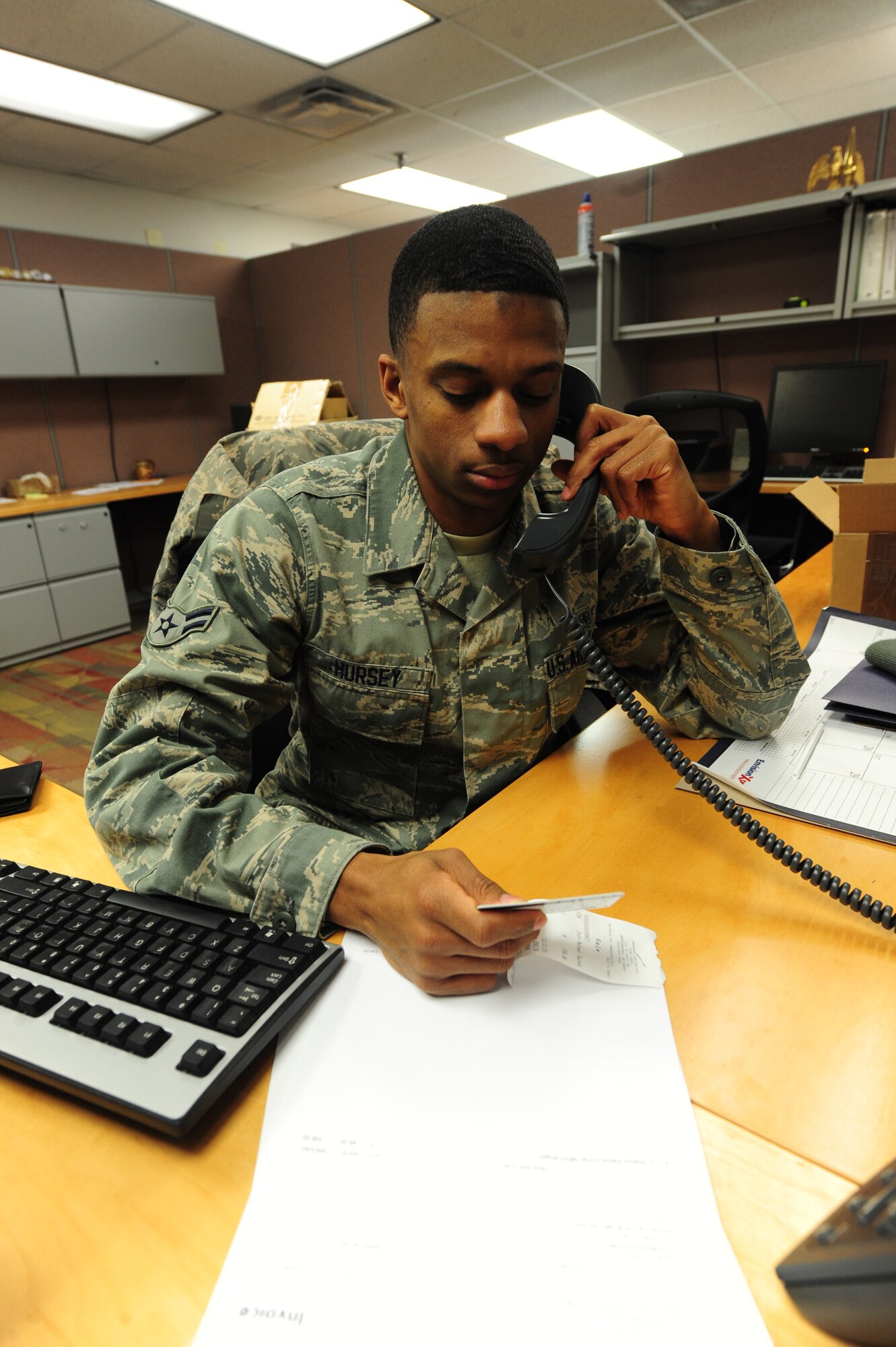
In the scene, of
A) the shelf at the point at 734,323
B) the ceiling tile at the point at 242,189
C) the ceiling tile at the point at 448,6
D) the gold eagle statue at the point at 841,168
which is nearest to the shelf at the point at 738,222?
the gold eagle statue at the point at 841,168

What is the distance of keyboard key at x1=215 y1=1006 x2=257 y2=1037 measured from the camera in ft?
1.52

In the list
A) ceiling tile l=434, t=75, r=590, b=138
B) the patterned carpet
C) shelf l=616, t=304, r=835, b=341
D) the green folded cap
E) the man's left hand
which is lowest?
the patterned carpet

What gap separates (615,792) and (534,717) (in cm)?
16

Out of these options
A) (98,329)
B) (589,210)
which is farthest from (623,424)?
(98,329)

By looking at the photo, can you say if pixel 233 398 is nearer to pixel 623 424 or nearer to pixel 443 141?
pixel 443 141

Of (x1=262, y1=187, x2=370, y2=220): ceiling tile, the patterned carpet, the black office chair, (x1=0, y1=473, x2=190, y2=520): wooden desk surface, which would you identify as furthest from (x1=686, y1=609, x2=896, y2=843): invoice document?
(x1=262, y1=187, x2=370, y2=220): ceiling tile

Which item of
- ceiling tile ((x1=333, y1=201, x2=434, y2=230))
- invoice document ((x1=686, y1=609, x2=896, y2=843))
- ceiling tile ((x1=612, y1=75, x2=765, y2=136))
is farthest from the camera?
ceiling tile ((x1=333, y1=201, x2=434, y2=230))

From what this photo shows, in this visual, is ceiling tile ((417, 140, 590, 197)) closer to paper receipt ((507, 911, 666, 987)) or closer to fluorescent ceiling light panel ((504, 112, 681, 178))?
fluorescent ceiling light panel ((504, 112, 681, 178))

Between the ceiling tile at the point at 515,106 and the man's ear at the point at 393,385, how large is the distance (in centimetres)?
386

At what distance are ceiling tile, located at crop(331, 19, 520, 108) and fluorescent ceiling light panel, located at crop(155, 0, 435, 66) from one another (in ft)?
0.28

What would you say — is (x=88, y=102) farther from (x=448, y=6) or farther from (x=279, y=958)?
(x=279, y=958)

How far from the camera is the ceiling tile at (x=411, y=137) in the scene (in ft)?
14.0

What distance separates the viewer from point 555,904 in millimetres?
484

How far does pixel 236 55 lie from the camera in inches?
132
